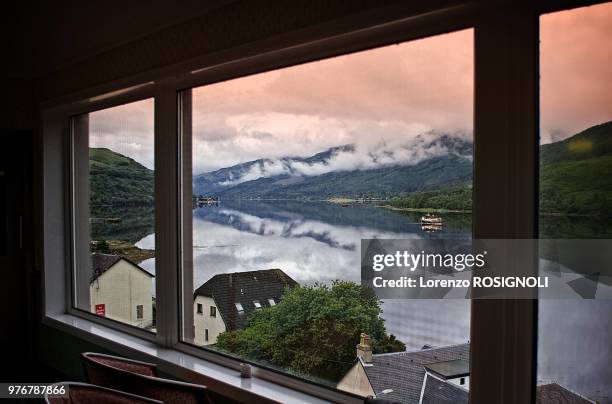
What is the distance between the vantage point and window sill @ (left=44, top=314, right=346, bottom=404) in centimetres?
235

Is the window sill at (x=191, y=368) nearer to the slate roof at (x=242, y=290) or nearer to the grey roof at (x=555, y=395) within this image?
the slate roof at (x=242, y=290)

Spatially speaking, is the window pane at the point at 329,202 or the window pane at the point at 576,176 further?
the window pane at the point at 329,202

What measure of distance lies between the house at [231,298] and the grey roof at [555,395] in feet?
3.80

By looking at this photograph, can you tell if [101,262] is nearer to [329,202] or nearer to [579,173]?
[329,202]

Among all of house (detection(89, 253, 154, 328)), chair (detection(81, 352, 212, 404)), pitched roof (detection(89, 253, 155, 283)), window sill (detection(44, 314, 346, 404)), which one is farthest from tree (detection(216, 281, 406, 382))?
pitched roof (detection(89, 253, 155, 283))

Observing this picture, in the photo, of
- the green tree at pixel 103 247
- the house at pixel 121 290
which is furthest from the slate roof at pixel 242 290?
the green tree at pixel 103 247

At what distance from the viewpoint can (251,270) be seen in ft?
8.73

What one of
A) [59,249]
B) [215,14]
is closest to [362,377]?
[215,14]

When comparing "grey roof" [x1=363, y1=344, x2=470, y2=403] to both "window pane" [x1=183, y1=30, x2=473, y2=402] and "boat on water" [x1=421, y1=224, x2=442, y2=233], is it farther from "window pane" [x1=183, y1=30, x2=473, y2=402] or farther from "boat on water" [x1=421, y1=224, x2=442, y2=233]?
"boat on water" [x1=421, y1=224, x2=442, y2=233]

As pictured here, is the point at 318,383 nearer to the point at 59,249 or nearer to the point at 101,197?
the point at 101,197

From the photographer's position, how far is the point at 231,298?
276 centimetres

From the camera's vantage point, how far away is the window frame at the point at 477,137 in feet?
5.54

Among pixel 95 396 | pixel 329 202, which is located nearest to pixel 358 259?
pixel 329 202

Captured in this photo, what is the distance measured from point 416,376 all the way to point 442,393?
117 millimetres
